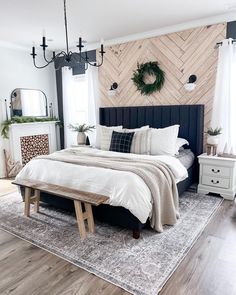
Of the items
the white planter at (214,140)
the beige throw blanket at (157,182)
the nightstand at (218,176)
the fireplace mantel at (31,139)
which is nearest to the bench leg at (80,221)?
the beige throw blanket at (157,182)

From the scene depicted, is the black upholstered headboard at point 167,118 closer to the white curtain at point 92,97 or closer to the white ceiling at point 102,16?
the white curtain at point 92,97

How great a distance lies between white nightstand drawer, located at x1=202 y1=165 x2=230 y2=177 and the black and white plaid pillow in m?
1.21

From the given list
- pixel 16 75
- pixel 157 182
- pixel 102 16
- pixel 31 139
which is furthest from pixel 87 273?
pixel 16 75

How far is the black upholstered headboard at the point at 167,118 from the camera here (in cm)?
400

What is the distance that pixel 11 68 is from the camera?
4984mm

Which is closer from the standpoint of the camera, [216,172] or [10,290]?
[10,290]

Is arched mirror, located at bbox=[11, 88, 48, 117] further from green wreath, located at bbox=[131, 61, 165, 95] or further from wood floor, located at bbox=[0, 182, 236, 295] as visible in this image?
wood floor, located at bbox=[0, 182, 236, 295]

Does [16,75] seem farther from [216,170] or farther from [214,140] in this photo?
[216,170]

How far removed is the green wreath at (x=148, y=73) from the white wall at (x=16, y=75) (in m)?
2.32

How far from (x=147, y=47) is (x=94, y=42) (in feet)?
3.93

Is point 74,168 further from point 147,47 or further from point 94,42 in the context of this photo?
point 94,42

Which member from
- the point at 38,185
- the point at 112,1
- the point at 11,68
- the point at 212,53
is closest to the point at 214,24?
the point at 212,53

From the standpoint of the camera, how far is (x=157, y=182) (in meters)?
2.65

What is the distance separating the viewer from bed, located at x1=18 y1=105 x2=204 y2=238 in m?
2.69
